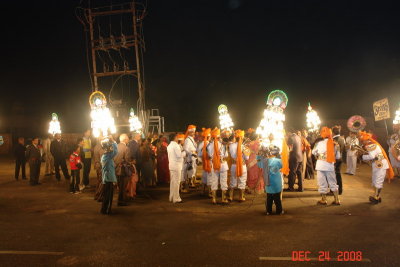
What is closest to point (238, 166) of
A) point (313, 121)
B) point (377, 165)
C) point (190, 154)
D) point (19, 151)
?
point (190, 154)

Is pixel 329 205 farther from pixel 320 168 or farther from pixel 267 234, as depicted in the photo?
pixel 267 234

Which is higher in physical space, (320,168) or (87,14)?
(87,14)

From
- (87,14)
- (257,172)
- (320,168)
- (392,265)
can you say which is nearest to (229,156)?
(257,172)

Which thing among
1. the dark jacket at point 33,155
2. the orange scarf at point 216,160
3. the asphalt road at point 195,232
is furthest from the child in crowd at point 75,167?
the orange scarf at point 216,160

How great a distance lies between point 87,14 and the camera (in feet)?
58.9

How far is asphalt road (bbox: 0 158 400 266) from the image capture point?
4688 mm

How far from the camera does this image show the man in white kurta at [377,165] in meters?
7.74

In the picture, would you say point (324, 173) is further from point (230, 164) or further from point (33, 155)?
point (33, 155)

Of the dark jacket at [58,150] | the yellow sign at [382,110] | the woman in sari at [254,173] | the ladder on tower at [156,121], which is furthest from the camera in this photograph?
the ladder on tower at [156,121]

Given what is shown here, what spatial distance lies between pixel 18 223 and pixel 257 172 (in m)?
6.81

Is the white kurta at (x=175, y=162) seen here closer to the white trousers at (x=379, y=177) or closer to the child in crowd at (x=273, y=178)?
the child in crowd at (x=273, y=178)

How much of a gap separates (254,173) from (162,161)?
387 cm

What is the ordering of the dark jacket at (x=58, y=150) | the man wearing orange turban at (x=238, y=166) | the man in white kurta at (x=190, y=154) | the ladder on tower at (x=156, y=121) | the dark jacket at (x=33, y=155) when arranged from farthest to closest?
the ladder on tower at (x=156, y=121), the dark jacket at (x=58, y=150), the dark jacket at (x=33, y=155), the man in white kurta at (x=190, y=154), the man wearing orange turban at (x=238, y=166)

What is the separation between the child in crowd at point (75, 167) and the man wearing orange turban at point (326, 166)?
25.1 feet
